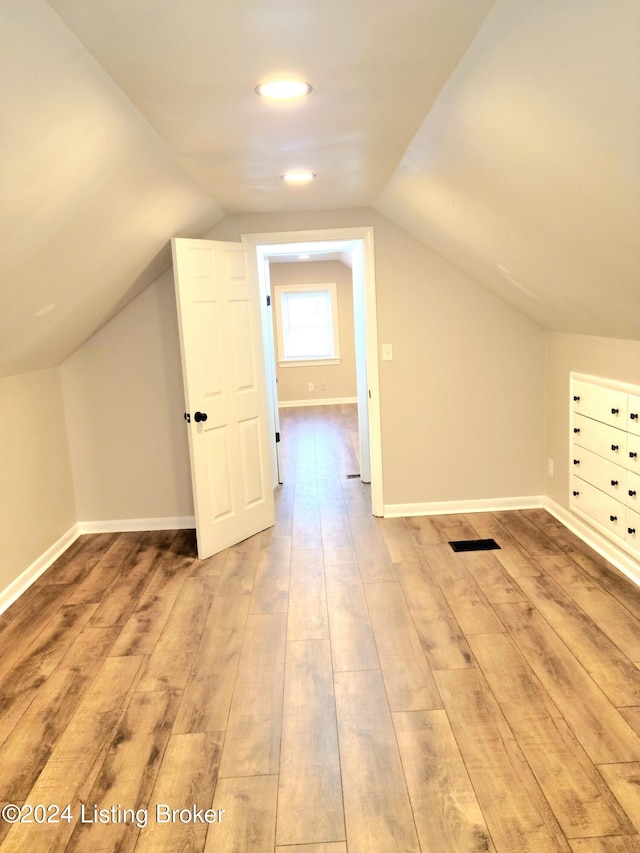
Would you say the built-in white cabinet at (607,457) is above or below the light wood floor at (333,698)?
above

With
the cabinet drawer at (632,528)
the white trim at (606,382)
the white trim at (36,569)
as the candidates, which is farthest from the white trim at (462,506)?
the white trim at (36,569)

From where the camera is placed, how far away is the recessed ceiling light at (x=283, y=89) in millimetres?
2031

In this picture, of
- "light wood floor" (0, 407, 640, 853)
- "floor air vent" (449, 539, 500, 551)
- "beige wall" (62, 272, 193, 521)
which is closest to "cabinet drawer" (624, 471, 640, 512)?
"light wood floor" (0, 407, 640, 853)

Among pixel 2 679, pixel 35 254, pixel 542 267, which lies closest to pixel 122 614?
pixel 2 679

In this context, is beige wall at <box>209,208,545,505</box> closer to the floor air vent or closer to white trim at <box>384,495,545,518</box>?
white trim at <box>384,495,545,518</box>

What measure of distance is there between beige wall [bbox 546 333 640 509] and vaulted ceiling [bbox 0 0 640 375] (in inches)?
5.6

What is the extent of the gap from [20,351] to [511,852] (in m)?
3.14

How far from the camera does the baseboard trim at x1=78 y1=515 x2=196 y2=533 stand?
4711mm

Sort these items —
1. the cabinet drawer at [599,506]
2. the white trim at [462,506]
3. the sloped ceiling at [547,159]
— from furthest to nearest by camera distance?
the white trim at [462,506], the cabinet drawer at [599,506], the sloped ceiling at [547,159]

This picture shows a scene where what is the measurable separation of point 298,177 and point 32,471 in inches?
91.4

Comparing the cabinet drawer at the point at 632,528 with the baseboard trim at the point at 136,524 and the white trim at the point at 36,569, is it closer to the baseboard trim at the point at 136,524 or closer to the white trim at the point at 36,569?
the baseboard trim at the point at 136,524

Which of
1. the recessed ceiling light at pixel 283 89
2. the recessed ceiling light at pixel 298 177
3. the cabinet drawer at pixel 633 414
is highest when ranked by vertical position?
the recessed ceiling light at pixel 298 177

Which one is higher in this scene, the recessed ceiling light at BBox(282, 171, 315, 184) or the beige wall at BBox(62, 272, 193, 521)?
the recessed ceiling light at BBox(282, 171, 315, 184)

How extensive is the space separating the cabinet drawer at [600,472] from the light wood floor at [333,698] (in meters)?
0.42
